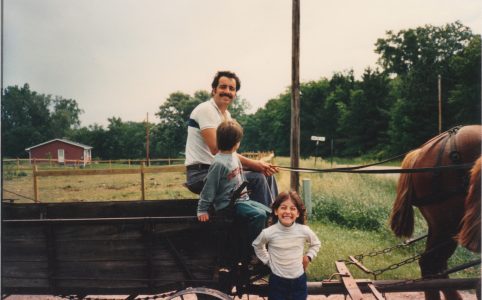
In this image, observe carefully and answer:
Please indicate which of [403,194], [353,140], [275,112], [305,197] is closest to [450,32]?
[353,140]

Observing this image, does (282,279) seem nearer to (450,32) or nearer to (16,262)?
(16,262)

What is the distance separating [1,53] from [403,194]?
12.4 ft

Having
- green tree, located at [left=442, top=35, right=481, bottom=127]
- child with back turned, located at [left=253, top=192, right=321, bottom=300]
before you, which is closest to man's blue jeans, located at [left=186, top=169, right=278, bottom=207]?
child with back turned, located at [left=253, top=192, right=321, bottom=300]

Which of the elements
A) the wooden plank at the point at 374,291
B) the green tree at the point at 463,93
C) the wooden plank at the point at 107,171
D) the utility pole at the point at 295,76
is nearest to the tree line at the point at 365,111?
the green tree at the point at 463,93

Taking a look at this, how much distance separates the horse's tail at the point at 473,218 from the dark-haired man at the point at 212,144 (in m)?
1.53

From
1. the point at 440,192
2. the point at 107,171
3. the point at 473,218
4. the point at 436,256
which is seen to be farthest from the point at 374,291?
the point at 107,171

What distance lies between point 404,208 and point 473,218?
109 centimetres

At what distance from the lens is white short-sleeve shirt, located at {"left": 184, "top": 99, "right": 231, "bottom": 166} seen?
9.79ft

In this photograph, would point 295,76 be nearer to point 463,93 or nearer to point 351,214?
point 351,214

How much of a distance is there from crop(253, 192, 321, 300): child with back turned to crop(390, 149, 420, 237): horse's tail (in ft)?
5.60

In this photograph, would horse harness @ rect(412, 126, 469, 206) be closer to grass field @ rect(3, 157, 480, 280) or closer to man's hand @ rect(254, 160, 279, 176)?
man's hand @ rect(254, 160, 279, 176)

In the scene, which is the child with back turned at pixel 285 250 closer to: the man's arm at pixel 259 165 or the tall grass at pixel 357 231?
the man's arm at pixel 259 165

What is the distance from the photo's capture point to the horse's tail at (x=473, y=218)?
2744mm

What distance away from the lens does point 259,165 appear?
9.86ft
